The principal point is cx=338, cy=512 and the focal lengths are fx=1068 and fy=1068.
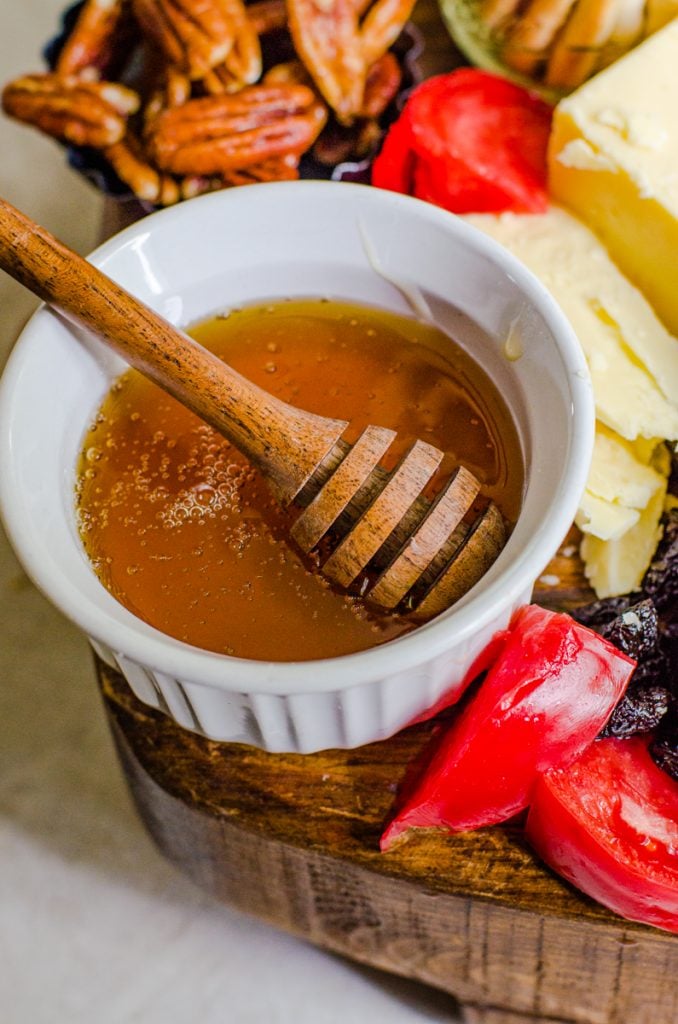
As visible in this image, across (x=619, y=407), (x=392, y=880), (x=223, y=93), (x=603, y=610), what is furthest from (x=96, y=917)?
(x=223, y=93)

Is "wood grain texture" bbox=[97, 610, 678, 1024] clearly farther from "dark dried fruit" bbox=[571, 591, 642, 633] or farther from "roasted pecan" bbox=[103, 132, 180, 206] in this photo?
"roasted pecan" bbox=[103, 132, 180, 206]

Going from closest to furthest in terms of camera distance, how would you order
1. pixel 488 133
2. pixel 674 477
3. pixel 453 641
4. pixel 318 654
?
pixel 453 641
pixel 318 654
pixel 674 477
pixel 488 133

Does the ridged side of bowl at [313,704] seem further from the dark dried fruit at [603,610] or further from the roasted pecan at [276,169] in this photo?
the roasted pecan at [276,169]

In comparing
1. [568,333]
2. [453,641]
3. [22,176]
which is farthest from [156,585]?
[22,176]

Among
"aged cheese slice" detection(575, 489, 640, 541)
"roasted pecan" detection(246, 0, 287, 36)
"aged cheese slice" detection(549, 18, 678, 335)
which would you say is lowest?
"aged cheese slice" detection(575, 489, 640, 541)

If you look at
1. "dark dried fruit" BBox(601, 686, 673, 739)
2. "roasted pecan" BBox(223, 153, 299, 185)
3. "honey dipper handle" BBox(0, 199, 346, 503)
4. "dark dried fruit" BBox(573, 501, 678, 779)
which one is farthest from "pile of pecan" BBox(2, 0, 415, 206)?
"dark dried fruit" BBox(601, 686, 673, 739)

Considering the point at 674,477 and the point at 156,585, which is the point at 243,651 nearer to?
the point at 156,585

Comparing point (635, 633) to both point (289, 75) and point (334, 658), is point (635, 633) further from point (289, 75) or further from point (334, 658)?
point (289, 75)
